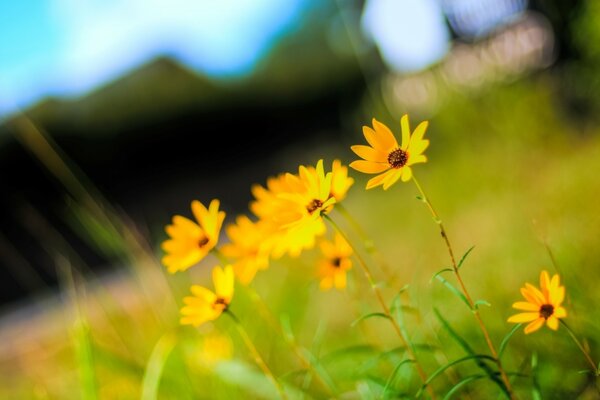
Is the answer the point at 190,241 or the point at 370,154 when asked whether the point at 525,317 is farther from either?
the point at 190,241

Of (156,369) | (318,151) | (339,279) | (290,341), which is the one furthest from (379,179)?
(318,151)

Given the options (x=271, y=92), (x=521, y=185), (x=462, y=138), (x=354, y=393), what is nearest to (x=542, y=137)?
(x=462, y=138)

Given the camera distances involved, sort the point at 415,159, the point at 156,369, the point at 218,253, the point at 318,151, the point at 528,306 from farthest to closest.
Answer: the point at 318,151 < the point at 156,369 < the point at 218,253 < the point at 528,306 < the point at 415,159

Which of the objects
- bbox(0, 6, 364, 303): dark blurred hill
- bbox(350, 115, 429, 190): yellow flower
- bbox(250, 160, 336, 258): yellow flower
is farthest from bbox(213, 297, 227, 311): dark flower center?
bbox(0, 6, 364, 303): dark blurred hill

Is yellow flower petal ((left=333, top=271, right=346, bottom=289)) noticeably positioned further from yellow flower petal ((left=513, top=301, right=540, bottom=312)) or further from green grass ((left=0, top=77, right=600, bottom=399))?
yellow flower petal ((left=513, top=301, right=540, bottom=312))

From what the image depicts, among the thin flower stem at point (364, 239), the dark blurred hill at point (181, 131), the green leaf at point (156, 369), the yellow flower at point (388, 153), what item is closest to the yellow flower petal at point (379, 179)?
the yellow flower at point (388, 153)

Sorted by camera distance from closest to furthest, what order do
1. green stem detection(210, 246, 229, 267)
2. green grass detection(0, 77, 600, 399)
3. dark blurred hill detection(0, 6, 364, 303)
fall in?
green stem detection(210, 246, 229, 267) < green grass detection(0, 77, 600, 399) < dark blurred hill detection(0, 6, 364, 303)
